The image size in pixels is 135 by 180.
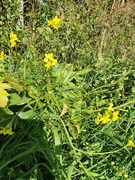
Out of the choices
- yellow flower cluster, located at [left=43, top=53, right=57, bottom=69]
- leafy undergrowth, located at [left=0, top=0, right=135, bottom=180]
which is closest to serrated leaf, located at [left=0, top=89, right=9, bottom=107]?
leafy undergrowth, located at [left=0, top=0, right=135, bottom=180]

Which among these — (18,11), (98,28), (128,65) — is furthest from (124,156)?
(18,11)

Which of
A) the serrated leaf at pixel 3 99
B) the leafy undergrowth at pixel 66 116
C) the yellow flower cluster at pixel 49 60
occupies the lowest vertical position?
the leafy undergrowth at pixel 66 116

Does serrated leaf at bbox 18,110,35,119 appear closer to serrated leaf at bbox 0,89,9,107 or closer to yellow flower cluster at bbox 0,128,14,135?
yellow flower cluster at bbox 0,128,14,135

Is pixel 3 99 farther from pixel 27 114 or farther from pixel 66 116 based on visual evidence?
pixel 66 116

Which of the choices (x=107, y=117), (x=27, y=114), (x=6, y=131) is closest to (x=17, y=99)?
(x=27, y=114)

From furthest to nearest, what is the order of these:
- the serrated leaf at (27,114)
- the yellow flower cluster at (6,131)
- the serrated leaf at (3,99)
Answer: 1. the serrated leaf at (27,114)
2. the yellow flower cluster at (6,131)
3. the serrated leaf at (3,99)

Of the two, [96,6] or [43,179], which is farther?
[96,6]

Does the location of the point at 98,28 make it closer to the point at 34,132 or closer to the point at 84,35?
the point at 84,35

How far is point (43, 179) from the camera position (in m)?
2.19

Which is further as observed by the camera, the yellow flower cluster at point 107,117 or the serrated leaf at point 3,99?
the yellow flower cluster at point 107,117

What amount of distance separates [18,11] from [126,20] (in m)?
1.22

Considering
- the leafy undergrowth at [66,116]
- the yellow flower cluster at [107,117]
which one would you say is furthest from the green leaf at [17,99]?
the yellow flower cluster at [107,117]

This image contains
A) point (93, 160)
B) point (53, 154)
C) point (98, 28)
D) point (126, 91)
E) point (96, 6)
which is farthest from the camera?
point (96, 6)

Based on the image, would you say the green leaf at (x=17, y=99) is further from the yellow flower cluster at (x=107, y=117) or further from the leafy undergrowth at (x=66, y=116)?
the yellow flower cluster at (x=107, y=117)
